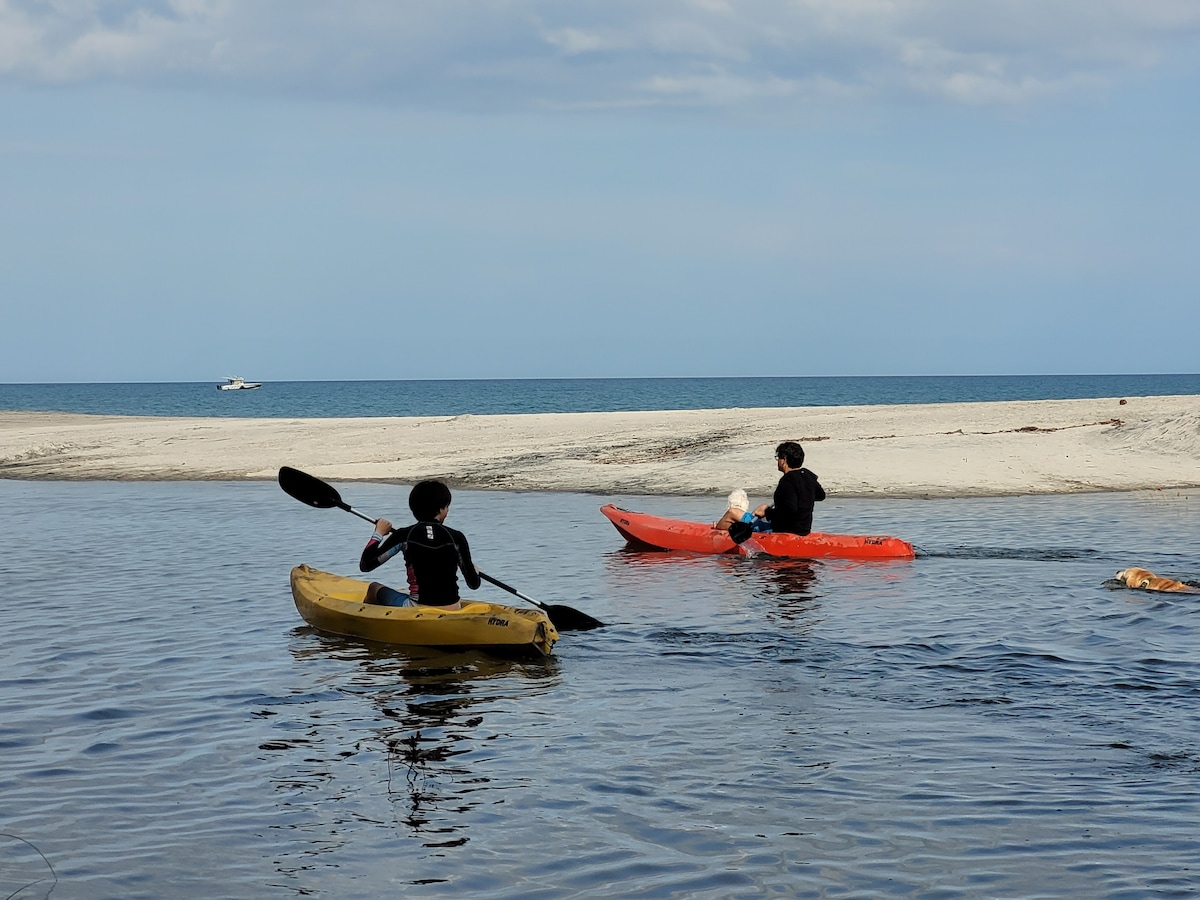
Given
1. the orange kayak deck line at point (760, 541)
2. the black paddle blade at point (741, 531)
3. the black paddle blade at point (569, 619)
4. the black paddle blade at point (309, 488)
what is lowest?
the black paddle blade at point (569, 619)

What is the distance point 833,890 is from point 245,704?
4693mm

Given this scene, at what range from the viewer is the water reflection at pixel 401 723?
6.45 m

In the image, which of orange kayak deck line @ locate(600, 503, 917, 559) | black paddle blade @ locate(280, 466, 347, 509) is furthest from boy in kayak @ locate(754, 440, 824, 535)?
black paddle blade @ locate(280, 466, 347, 509)

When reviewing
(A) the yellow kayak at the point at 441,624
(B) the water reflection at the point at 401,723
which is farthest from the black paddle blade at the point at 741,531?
(B) the water reflection at the point at 401,723

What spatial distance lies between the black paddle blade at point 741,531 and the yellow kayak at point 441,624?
5504 millimetres

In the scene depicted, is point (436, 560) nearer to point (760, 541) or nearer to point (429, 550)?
point (429, 550)

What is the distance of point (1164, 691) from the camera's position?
8.40 m

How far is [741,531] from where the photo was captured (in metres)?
15.3

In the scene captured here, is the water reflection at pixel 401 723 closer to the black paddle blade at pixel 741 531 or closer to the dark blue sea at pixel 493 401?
the black paddle blade at pixel 741 531

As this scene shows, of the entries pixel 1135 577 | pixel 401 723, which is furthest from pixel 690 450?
pixel 401 723

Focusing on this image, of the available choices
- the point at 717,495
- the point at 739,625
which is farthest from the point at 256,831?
the point at 717,495

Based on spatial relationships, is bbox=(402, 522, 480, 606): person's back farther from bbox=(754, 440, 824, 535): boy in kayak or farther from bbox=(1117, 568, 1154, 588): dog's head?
bbox=(1117, 568, 1154, 588): dog's head

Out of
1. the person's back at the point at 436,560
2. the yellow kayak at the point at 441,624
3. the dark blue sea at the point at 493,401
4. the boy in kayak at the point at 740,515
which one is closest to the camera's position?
the yellow kayak at the point at 441,624

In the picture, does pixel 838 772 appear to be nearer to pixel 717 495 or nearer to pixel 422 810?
pixel 422 810
